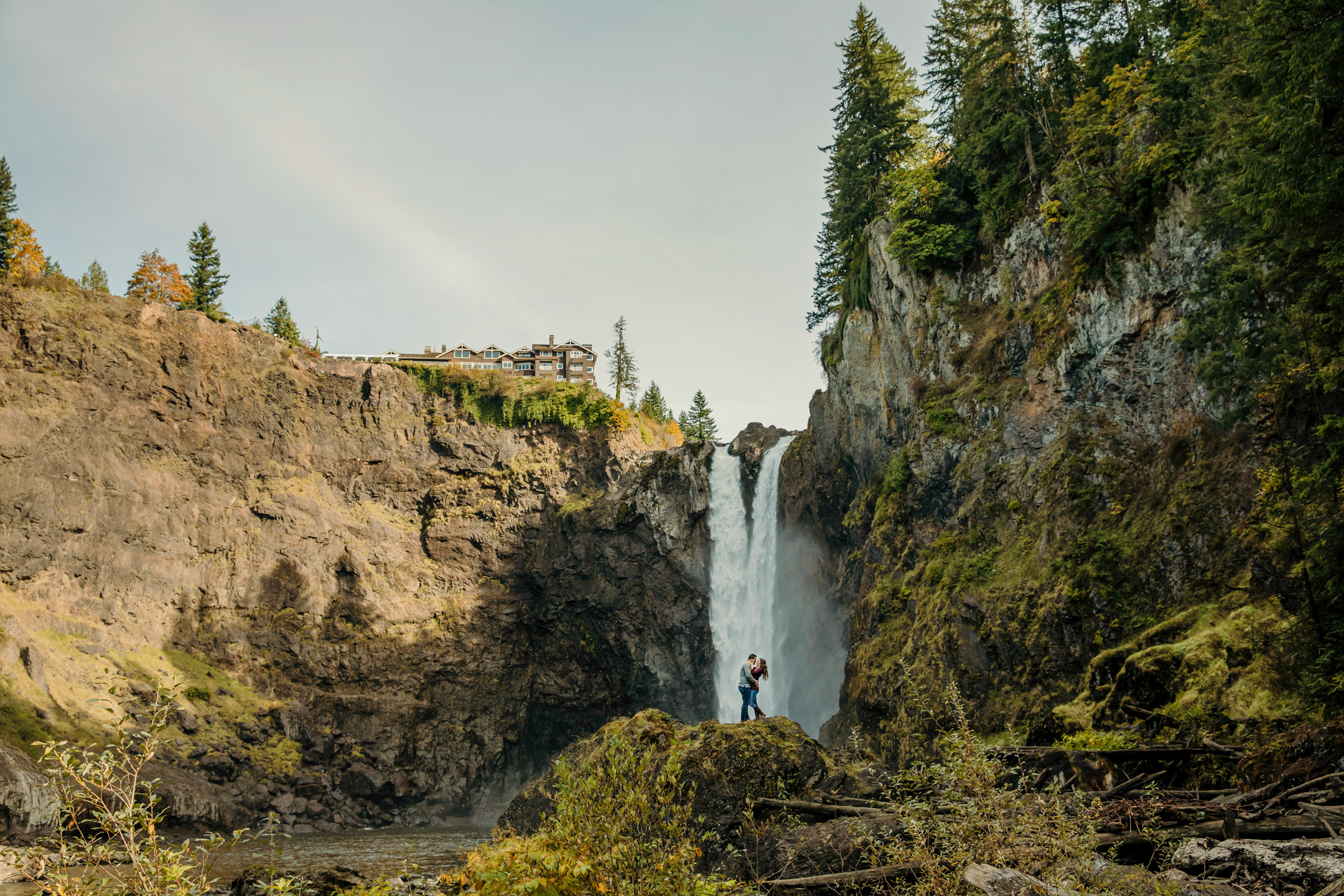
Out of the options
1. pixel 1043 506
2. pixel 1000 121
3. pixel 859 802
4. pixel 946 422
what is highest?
pixel 1000 121

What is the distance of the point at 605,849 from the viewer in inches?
198

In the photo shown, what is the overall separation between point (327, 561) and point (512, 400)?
14817 millimetres

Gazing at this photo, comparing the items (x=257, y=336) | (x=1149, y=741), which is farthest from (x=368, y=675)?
(x=1149, y=741)

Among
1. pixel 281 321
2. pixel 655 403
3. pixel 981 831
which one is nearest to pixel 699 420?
pixel 655 403

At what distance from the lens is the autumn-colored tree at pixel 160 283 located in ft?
164

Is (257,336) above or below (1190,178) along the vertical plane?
above

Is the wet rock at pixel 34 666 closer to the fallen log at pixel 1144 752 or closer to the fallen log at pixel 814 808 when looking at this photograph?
the fallen log at pixel 814 808

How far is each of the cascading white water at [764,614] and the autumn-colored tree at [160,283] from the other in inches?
1474

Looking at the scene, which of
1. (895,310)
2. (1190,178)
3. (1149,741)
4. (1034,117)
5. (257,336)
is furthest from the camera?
(257,336)

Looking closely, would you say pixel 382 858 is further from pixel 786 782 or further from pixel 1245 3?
pixel 1245 3

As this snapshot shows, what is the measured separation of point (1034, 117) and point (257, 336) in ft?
139

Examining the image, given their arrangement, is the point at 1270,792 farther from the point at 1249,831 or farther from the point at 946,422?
the point at 946,422

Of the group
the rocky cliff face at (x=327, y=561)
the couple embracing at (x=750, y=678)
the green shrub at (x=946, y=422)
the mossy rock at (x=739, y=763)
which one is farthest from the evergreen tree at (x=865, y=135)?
the mossy rock at (x=739, y=763)

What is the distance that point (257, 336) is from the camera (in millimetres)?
45781
